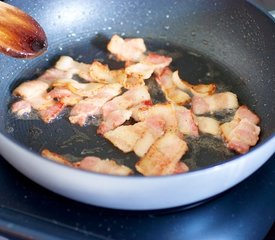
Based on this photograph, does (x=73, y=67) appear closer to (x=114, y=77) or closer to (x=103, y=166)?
(x=114, y=77)

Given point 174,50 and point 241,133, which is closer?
point 241,133

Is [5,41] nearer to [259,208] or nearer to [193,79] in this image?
[193,79]

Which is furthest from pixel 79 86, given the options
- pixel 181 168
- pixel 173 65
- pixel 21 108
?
pixel 181 168

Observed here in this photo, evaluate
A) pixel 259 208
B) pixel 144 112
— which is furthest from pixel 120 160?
pixel 259 208

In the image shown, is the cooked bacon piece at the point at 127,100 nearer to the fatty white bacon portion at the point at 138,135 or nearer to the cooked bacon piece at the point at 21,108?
the fatty white bacon portion at the point at 138,135

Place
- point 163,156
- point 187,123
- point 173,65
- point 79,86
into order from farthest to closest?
point 173,65, point 79,86, point 187,123, point 163,156

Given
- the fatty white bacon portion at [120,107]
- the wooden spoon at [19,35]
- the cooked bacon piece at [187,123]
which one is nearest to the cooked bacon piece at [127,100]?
the fatty white bacon portion at [120,107]
